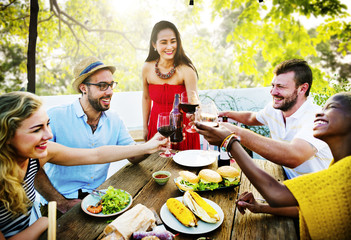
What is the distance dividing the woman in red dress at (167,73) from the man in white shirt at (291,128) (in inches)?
43.8

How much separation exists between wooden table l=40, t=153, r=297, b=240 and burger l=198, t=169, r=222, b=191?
0.05 meters

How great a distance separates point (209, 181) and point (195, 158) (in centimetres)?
58

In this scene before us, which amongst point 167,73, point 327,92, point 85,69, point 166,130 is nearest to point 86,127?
point 85,69

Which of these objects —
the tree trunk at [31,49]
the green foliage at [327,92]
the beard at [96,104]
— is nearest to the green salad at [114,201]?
the beard at [96,104]

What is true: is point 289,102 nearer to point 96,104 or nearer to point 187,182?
point 187,182

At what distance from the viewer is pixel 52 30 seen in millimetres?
A: 7035

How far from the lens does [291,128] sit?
240 centimetres

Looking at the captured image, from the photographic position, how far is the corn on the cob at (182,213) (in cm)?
128

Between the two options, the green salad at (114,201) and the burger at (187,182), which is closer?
the green salad at (114,201)

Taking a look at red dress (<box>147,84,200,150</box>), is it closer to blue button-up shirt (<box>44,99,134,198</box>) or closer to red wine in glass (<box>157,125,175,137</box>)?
blue button-up shirt (<box>44,99,134,198</box>)

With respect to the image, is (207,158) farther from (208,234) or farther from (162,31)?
(162,31)

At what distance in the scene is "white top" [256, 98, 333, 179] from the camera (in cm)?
201

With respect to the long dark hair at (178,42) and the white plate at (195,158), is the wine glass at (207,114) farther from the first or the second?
the long dark hair at (178,42)

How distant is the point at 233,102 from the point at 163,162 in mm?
3294
